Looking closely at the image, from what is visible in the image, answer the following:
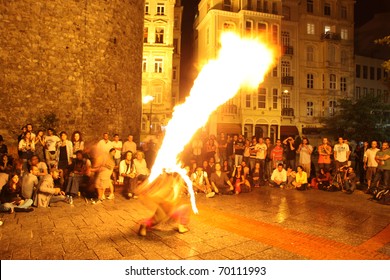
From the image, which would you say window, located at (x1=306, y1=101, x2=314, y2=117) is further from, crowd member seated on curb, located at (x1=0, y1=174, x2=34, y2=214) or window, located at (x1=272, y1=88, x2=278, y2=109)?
crowd member seated on curb, located at (x1=0, y1=174, x2=34, y2=214)

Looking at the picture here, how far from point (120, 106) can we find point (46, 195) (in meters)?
10.8

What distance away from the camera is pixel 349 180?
37.3 ft

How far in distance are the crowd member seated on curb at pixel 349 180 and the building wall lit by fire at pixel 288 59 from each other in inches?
809

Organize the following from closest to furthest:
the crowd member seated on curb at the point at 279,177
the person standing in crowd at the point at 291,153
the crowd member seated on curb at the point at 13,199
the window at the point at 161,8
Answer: the crowd member seated on curb at the point at 13,199 < the crowd member seated on curb at the point at 279,177 < the person standing in crowd at the point at 291,153 < the window at the point at 161,8

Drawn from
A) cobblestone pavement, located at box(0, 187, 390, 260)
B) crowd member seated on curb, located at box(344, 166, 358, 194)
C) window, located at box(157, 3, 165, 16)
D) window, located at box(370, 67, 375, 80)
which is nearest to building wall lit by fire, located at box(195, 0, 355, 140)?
window, located at box(370, 67, 375, 80)

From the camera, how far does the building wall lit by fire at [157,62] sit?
31641mm

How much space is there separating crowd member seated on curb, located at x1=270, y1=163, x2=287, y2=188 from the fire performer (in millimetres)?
6734

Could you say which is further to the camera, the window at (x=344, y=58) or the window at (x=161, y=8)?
the window at (x=344, y=58)

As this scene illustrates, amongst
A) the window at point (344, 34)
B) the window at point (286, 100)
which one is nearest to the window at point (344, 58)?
the window at point (344, 34)

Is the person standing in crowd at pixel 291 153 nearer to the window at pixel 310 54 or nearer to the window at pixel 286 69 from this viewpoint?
the window at pixel 286 69

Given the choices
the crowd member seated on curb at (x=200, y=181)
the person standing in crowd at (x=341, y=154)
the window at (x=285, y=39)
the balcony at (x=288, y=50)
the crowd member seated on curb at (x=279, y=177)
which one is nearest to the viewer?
the crowd member seated on curb at (x=200, y=181)

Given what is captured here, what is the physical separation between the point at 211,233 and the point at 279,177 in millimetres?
6682

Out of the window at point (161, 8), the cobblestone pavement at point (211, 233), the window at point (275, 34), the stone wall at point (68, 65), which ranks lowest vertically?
the cobblestone pavement at point (211, 233)

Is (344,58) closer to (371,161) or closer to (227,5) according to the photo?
(227,5)
